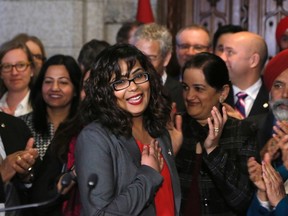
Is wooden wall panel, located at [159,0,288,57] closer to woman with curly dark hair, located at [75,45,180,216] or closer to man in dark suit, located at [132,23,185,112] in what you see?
man in dark suit, located at [132,23,185,112]

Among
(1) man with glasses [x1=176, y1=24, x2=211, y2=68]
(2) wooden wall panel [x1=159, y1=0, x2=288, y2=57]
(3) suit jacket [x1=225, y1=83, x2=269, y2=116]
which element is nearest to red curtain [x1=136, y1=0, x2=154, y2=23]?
Answer: (2) wooden wall panel [x1=159, y1=0, x2=288, y2=57]

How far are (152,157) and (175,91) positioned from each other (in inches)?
90.1

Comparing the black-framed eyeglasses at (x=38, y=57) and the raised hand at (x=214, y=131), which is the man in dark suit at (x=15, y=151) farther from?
the black-framed eyeglasses at (x=38, y=57)

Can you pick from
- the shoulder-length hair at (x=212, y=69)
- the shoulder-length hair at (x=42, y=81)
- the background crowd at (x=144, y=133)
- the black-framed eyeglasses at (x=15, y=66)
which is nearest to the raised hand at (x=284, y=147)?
the background crowd at (x=144, y=133)

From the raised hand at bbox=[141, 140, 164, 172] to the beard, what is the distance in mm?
1124

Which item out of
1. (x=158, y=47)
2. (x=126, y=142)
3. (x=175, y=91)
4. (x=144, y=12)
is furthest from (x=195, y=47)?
(x=126, y=142)

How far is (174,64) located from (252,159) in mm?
2902

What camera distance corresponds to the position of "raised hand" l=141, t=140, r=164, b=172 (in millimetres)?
4234

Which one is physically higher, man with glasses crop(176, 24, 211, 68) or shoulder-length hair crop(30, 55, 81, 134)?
man with glasses crop(176, 24, 211, 68)

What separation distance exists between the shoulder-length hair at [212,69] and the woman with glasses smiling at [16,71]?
1.80 meters

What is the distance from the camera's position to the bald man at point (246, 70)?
250 inches

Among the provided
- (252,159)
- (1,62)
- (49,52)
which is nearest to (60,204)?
(252,159)

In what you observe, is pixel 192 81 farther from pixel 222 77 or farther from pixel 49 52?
pixel 49 52

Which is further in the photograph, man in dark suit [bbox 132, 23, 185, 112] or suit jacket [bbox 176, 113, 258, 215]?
man in dark suit [bbox 132, 23, 185, 112]
